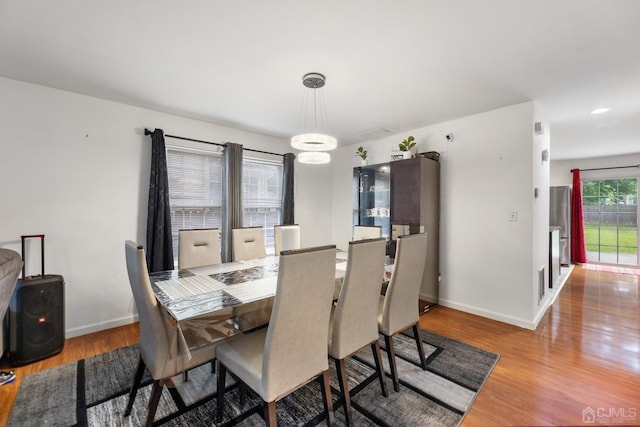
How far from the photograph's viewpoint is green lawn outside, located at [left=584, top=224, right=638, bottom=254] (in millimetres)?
5574

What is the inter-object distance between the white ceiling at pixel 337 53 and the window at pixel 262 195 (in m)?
1.11

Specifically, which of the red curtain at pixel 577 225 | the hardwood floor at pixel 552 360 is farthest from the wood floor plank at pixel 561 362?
the red curtain at pixel 577 225

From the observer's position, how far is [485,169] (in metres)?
3.20

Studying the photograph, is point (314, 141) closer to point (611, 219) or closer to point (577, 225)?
point (577, 225)

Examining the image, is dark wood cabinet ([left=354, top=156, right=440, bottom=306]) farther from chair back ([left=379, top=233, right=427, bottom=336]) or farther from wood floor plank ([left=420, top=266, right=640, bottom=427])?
chair back ([left=379, top=233, right=427, bottom=336])

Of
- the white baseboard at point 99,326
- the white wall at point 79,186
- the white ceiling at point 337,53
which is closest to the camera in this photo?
the white ceiling at point 337,53

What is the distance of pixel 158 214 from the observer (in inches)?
121

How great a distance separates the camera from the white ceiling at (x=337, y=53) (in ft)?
5.21

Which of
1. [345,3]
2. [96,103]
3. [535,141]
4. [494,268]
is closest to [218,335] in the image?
[345,3]

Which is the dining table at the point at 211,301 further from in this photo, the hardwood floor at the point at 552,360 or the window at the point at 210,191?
the window at the point at 210,191

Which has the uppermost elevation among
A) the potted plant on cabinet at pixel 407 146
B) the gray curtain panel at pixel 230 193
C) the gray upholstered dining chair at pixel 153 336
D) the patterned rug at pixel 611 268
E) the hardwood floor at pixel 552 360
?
the potted plant on cabinet at pixel 407 146

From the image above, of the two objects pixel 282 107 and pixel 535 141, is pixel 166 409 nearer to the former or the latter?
pixel 282 107

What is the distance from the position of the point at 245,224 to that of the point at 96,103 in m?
2.14

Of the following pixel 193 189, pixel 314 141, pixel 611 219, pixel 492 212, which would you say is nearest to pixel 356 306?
pixel 314 141
